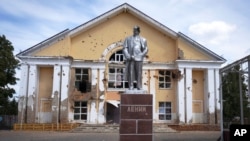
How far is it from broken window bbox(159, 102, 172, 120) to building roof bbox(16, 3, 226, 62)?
525 cm

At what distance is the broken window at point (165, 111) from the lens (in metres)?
27.2

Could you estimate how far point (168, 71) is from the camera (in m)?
27.8

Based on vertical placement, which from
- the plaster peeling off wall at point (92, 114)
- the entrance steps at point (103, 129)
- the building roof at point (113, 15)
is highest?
the building roof at point (113, 15)

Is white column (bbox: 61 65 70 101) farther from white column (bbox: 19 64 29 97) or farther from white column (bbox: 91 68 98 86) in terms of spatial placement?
white column (bbox: 19 64 29 97)

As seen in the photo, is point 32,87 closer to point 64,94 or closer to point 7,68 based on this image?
point 64,94

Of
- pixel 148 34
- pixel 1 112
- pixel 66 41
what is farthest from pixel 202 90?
pixel 1 112

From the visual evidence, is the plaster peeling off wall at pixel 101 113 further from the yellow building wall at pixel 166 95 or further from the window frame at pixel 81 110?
the yellow building wall at pixel 166 95

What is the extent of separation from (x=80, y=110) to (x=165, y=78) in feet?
24.0

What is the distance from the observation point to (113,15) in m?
28.0

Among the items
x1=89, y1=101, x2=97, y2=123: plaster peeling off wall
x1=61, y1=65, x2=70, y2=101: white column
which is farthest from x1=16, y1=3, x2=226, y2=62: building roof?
x1=89, y1=101, x2=97, y2=123: plaster peeling off wall

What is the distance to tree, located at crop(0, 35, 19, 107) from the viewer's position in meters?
28.8

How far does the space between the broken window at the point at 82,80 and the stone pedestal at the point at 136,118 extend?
1571 cm

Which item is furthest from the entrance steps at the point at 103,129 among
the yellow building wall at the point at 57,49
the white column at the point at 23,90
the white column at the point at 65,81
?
the yellow building wall at the point at 57,49

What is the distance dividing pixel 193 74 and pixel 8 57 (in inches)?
620
